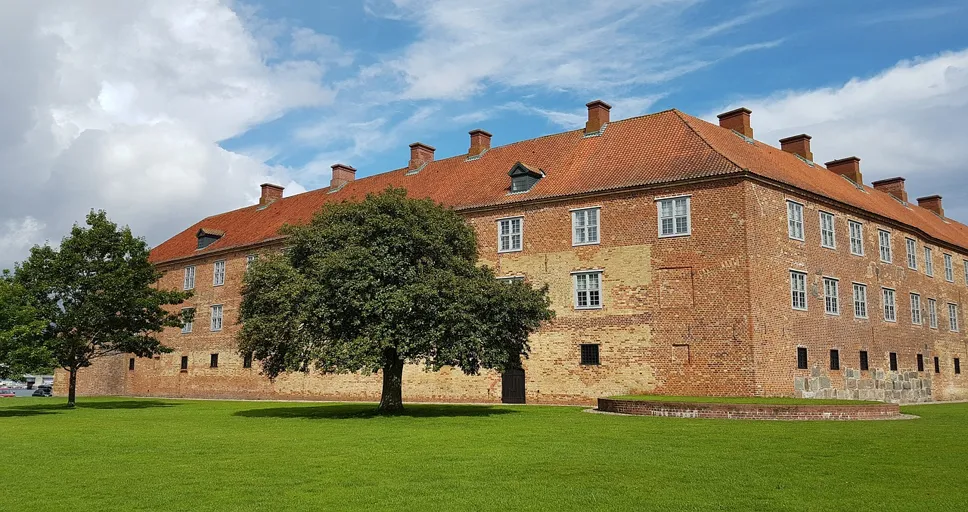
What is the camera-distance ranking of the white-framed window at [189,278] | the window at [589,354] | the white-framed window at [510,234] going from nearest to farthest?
1. the window at [589,354]
2. the white-framed window at [510,234]
3. the white-framed window at [189,278]

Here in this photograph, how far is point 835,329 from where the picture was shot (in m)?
30.2

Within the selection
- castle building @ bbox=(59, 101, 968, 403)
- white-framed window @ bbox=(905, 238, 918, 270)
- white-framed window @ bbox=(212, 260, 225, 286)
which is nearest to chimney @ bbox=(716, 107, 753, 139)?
castle building @ bbox=(59, 101, 968, 403)

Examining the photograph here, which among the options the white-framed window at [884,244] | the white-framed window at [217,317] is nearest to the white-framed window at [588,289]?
the white-framed window at [884,244]

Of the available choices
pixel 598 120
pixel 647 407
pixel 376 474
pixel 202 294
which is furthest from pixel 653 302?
pixel 202 294

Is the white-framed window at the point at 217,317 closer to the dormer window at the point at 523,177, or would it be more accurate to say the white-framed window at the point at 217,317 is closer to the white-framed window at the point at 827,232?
the dormer window at the point at 523,177

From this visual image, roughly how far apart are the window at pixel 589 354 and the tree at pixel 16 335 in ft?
59.9

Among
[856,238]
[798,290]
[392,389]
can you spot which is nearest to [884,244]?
[856,238]

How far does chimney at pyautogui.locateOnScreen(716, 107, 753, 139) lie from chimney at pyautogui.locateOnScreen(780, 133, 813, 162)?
510 cm

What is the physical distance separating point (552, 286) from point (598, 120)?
8306 mm

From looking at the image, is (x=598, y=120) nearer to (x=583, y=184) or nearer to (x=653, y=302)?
(x=583, y=184)

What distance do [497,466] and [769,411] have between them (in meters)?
11.0

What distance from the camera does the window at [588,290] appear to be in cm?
2956

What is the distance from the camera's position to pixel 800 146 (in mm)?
38188

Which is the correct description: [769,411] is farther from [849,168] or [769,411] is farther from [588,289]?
[849,168]
